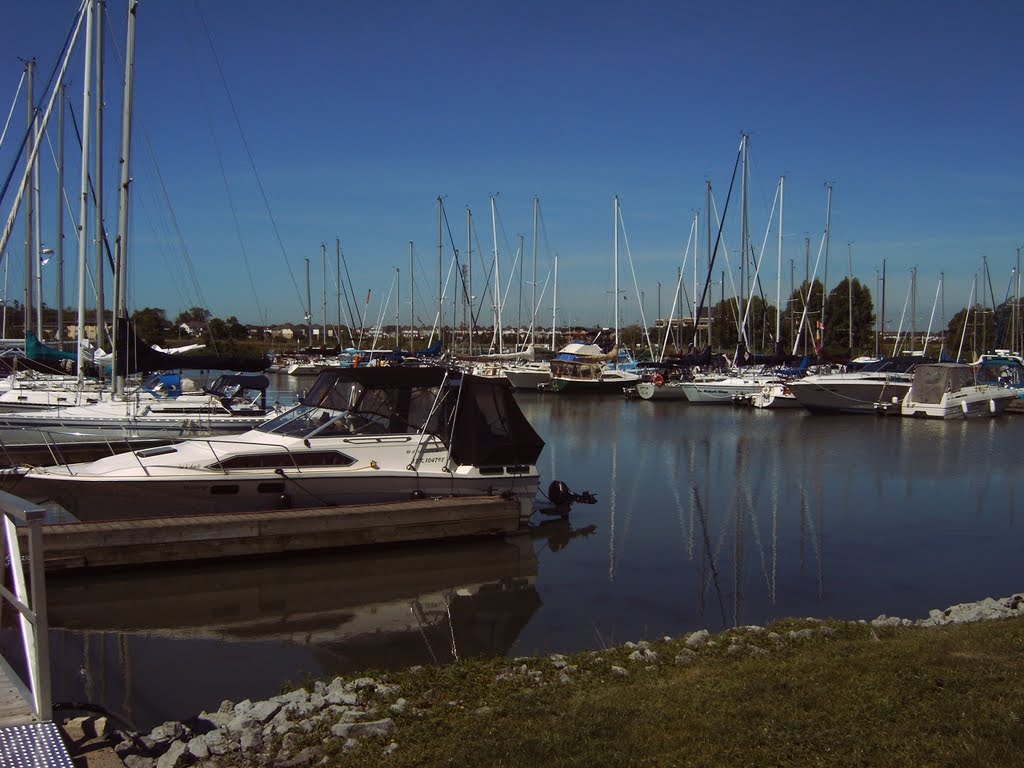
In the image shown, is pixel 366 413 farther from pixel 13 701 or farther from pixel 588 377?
pixel 588 377

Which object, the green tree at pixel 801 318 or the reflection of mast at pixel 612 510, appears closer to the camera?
the reflection of mast at pixel 612 510

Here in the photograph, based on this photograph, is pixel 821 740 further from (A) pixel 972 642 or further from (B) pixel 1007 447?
(B) pixel 1007 447

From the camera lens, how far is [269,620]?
13.1 metres

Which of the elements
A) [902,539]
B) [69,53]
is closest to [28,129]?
[69,53]

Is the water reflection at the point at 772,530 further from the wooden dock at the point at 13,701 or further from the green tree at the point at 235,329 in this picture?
the green tree at the point at 235,329

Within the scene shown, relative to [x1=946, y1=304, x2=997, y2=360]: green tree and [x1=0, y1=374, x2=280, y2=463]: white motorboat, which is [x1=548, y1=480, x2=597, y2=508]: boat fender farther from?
[x1=946, y1=304, x2=997, y2=360]: green tree

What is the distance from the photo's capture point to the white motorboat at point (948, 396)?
47.2 m

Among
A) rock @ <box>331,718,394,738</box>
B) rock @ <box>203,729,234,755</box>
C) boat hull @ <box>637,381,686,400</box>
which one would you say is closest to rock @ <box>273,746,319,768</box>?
rock @ <box>331,718,394,738</box>

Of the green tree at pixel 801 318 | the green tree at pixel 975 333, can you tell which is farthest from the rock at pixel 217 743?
the green tree at pixel 975 333

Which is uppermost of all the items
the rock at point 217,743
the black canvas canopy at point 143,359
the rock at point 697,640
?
the black canvas canopy at point 143,359

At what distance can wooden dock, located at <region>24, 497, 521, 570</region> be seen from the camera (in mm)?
14031

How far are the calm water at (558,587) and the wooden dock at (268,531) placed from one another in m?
0.32

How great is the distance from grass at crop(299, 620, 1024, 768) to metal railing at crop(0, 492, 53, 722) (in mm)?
2083

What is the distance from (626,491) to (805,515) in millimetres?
4903
